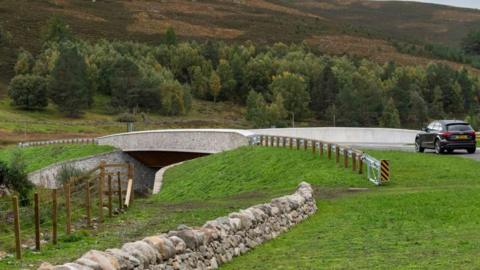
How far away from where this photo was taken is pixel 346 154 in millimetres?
30125

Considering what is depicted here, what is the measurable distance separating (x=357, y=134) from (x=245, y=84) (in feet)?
208

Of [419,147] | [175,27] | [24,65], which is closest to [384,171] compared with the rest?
[419,147]

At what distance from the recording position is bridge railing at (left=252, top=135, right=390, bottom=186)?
2700cm

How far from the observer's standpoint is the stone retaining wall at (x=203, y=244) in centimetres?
985

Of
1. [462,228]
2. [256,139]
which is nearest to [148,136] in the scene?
[256,139]

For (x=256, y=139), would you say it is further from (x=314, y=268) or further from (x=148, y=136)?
(x=314, y=268)

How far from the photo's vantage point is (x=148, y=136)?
54.1 meters

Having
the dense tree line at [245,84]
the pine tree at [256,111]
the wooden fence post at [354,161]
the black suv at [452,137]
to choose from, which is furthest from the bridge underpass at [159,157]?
the dense tree line at [245,84]

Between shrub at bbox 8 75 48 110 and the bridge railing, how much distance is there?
56.3m

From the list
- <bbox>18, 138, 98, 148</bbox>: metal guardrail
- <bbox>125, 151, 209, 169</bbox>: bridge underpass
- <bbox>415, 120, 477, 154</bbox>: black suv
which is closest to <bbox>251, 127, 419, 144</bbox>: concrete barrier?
<bbox>125, 151, 209, 169</bbox>: bridge underpass

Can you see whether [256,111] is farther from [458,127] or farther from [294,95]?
[458,127]

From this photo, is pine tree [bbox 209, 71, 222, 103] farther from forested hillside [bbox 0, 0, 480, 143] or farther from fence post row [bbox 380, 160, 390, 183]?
fence post row [bbox 380, 160, 390, 183]

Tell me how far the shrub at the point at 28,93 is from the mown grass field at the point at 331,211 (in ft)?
185

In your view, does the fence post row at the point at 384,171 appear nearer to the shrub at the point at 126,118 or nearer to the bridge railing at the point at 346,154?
the bridge railing at the point at 346,154
